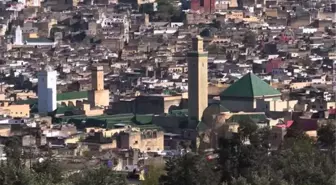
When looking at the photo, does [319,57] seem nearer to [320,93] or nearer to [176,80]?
[176,80]

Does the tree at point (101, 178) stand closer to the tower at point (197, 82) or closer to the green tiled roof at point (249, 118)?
the green tiled roof at point (249, 118)

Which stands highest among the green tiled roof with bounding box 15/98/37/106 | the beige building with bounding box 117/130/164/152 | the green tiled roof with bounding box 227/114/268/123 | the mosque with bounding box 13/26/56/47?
the green tiled roof with bounding box 227/114/268/123

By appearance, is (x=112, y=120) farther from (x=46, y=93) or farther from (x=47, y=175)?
(x=47, y=175)

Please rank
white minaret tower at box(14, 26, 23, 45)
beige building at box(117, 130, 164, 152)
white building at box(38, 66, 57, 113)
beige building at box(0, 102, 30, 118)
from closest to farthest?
beige building at box(117, 130, 164, 152), beige building at box(0, 102, 30, 118), white building at box(38, 66, 57, 113), white minaret tower at box(14, 26, 23, 45)

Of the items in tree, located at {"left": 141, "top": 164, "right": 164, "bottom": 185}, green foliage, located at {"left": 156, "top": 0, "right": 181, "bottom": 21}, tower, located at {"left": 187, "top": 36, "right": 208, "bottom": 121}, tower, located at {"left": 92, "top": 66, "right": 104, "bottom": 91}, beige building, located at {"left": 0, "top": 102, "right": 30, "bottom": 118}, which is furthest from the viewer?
green foliage, located at {"left": 156, "top": 0, "right": 181, "bottom": 21}

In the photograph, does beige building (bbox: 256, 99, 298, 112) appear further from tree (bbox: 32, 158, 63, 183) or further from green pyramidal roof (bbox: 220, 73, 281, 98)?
tree (bbox: 32, 158, 63, 183)

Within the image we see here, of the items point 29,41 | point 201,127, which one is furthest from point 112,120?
point 29,41

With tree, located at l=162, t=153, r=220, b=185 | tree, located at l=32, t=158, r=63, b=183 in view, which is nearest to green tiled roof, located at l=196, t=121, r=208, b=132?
tree, located at l=162, t=153, r=220, b=185
